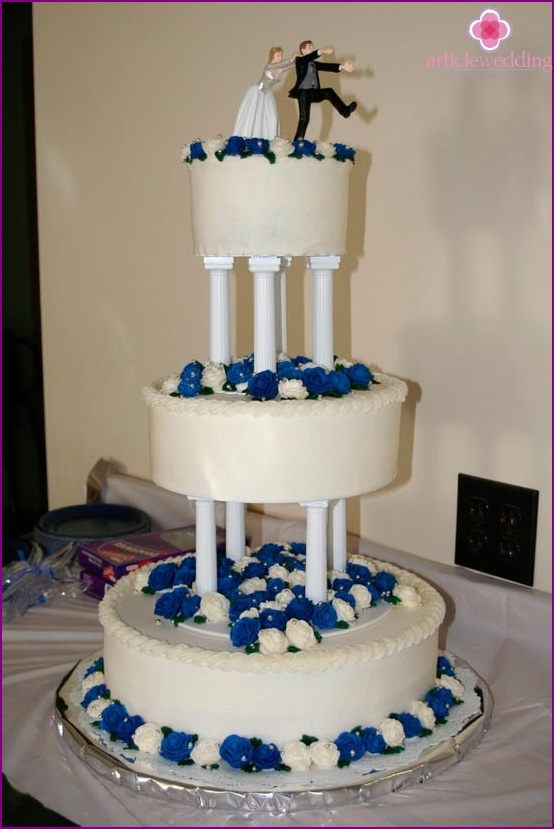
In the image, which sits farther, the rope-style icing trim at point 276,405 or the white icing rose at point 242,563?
the white icing rose at point 242,563

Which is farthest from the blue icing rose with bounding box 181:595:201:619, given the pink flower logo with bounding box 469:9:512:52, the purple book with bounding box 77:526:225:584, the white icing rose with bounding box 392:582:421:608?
the pink flower logo with bounding box 469:9:512:52

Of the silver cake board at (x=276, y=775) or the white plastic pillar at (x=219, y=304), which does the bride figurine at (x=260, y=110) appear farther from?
the silver cake board at (x=276, y=775)

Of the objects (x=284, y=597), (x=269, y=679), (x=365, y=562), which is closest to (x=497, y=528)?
(x=365, y=562)

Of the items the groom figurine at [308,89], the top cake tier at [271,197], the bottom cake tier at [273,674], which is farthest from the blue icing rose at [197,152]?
the bottom cake tier at [273,674]

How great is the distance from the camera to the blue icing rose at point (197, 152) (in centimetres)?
128

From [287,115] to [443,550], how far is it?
35.9 inches

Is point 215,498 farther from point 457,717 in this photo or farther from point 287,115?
point 287,115

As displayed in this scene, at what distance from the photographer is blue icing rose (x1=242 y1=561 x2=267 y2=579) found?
57.9 inches

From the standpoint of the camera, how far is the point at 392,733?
4.27 ft

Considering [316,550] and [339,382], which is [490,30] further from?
[316,550]

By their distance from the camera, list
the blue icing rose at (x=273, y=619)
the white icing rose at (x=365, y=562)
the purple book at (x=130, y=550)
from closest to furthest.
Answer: the blue icing rose at (x=273, y=619) < the white icing rose at (x=365, y=562) < the purple book at (x=130, y=550)

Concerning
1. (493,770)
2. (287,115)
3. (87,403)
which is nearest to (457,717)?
(493,770)

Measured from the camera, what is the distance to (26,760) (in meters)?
1.35

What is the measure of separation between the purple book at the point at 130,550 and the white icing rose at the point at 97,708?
515 mm
